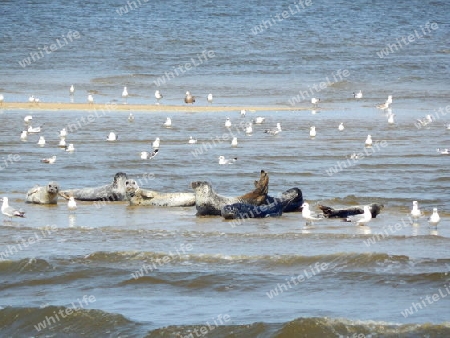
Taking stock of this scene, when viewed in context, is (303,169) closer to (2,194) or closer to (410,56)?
(2,194)

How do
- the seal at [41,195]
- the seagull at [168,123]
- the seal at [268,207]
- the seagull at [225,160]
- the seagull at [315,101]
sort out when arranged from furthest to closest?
the seagull at [315,101]
the seagull at [168,123]
the seagull at [225,160]
the seal at [41,195]
the seal at [268,207]

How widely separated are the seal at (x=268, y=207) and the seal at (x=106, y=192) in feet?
7.88

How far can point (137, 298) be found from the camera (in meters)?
9.72

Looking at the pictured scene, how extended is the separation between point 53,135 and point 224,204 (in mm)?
10801

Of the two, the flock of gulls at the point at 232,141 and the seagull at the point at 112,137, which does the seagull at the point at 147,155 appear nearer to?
the flock of gulls at the point at 232,141

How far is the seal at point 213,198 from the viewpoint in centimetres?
1378

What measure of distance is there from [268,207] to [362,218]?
1.58 metres

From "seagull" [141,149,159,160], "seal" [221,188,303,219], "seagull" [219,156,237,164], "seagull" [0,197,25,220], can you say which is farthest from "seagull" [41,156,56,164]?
"seal" [221,188,303,219]

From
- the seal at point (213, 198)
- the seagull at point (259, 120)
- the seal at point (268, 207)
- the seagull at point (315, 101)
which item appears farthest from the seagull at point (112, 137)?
the seagull at point (315, 101)

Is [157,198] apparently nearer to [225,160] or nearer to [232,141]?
[225,160]

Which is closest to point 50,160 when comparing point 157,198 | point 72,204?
point 157,198

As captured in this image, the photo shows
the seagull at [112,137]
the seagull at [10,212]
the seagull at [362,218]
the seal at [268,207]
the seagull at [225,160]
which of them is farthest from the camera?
the seagull at [112,137]

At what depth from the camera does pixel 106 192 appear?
50.4ft

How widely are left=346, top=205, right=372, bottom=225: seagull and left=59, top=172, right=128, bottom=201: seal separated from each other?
3.91m
